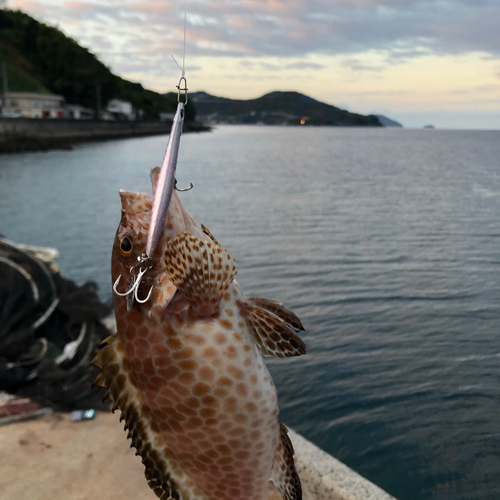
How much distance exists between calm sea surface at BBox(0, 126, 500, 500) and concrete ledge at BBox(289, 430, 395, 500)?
2640 mm

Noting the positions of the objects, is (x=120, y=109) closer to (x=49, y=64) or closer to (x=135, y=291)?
(x=49, y=64)

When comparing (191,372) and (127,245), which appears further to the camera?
(127,245)

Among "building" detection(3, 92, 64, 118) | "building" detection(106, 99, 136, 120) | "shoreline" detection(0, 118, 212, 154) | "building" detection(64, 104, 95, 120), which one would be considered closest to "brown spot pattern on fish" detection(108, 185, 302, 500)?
"shoreline" detection(0, 118, 212, 154)

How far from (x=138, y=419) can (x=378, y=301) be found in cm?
1303

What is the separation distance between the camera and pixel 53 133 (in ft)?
259

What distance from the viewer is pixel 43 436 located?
689 cm

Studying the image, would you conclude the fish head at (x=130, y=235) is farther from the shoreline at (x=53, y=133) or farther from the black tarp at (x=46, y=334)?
A: the shoreline at (x=53, y=133)

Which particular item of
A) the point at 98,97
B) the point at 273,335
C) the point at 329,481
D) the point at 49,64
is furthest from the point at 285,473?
the point at 49,64

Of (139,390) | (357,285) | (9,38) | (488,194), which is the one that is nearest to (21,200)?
(357,285)

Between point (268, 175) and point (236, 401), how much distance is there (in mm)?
49173

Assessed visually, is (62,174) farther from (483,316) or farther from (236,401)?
(236,401)

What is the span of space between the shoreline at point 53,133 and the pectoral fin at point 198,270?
57443 mm

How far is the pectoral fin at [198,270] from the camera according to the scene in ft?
6.11

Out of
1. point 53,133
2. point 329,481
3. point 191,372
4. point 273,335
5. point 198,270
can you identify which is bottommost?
point 53,133
